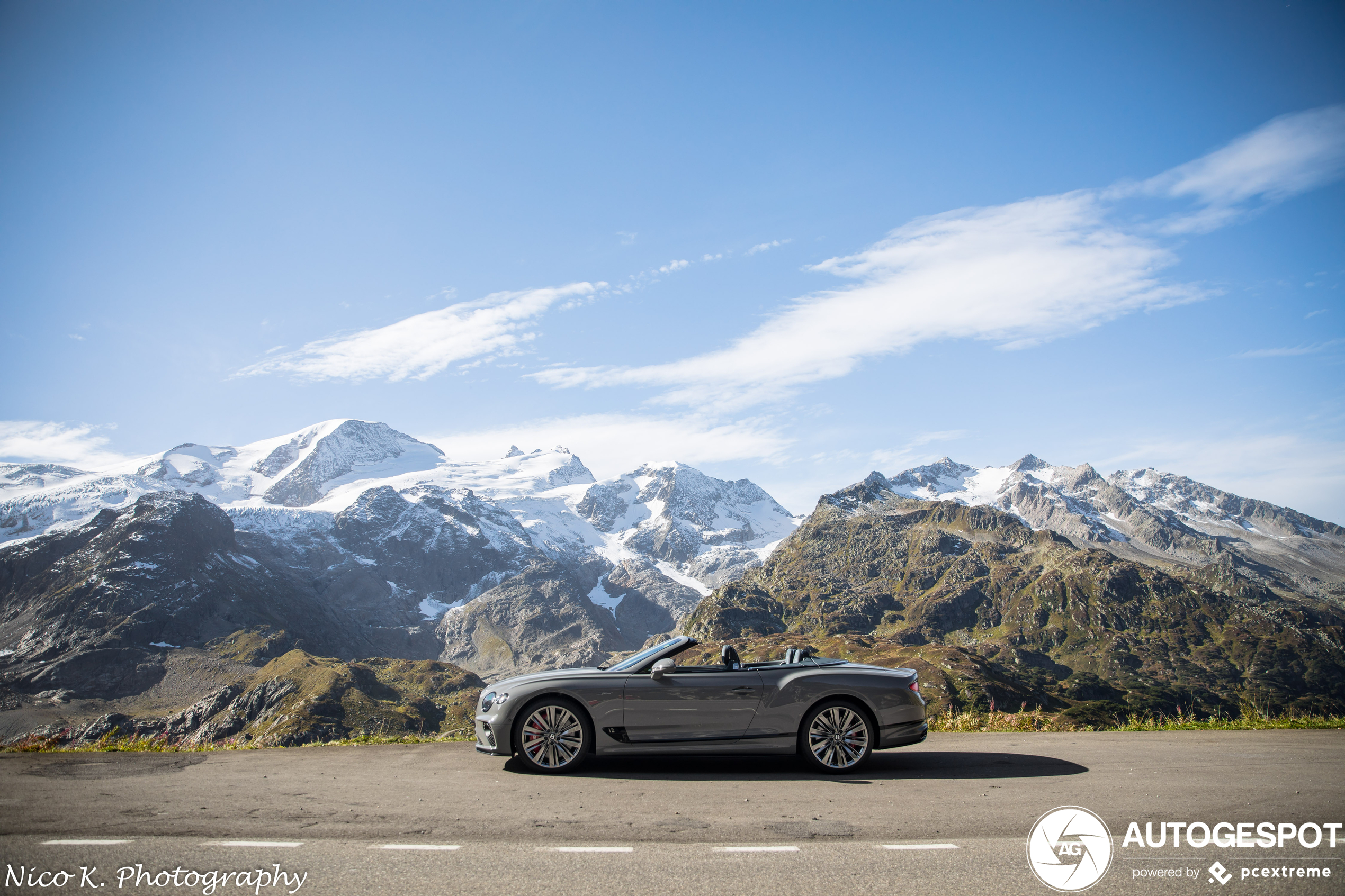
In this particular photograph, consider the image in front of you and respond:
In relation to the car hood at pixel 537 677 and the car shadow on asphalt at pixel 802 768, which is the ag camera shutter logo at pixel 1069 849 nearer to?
the car shadow on asphalt at pixel 802 768

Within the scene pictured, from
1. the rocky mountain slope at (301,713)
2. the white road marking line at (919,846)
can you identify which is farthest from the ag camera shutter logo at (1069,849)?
the rocky mountain slope at (301,713)

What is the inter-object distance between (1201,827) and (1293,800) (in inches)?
70.8

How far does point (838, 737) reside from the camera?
9.37 m

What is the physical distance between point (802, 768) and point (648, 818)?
2937 mm

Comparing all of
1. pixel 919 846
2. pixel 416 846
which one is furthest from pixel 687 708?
pixel 416 846

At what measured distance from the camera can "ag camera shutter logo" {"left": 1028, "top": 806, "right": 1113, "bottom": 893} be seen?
586cm

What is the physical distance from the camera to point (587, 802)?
25.6ft

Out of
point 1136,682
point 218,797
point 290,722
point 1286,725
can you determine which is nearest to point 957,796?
point 218,797

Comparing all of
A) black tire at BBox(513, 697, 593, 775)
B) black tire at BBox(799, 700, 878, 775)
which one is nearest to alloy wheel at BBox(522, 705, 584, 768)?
black tire at BBox(513, 697, 593, 775)

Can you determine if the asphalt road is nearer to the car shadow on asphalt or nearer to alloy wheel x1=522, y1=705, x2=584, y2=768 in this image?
the car shadow on asphalt

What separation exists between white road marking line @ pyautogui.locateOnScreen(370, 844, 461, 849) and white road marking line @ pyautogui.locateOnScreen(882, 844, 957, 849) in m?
3.59

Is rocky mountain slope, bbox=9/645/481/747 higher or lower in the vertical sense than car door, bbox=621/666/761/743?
lower

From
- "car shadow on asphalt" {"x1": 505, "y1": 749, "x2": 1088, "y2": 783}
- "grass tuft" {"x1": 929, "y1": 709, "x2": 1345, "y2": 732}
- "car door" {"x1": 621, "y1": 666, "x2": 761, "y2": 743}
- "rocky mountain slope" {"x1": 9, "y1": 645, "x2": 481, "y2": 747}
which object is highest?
"car door" {"x1": 621, "y1": 666, "x2": 761, "y2": 743}

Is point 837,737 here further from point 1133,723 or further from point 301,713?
point 301,713
